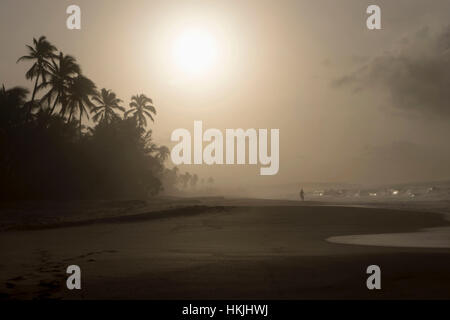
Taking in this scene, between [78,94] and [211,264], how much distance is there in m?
42.8

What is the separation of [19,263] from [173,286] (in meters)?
4.32

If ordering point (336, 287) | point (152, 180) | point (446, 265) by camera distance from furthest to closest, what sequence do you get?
point (152, 180), point (446, 265), point (336, 287)

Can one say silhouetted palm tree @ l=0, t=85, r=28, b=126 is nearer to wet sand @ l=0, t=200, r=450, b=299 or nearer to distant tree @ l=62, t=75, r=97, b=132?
Answer: distant tree @ l=62, t=75, r=97, b=132

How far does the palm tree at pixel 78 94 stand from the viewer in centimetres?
4902

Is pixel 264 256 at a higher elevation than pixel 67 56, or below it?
below

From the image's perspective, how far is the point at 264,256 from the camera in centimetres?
1184

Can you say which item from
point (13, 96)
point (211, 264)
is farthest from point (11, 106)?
point (211, 264)

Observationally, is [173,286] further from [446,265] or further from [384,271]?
[446,265]

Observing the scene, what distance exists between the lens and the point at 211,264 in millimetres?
10539

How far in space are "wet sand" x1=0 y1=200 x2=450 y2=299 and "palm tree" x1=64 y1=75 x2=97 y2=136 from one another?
32486 millimetres

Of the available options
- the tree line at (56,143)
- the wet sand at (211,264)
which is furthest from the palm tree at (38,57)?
the wet sand at (211,264)

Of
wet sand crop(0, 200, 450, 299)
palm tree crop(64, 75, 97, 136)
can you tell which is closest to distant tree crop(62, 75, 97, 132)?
palm tree crop(64, 75, 97, 136)

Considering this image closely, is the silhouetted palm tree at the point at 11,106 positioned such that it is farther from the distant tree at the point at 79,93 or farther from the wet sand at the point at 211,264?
the wet sand at the point at 211,264
